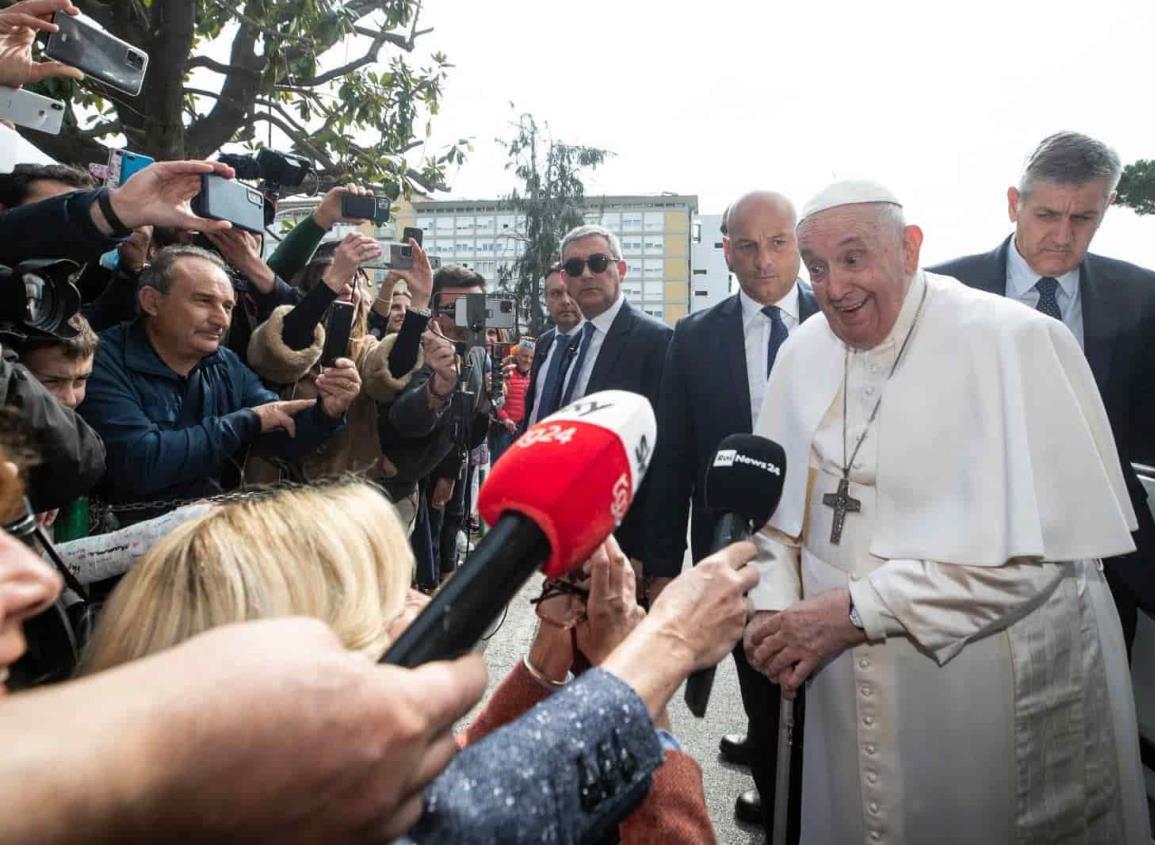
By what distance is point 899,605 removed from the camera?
1.91 m

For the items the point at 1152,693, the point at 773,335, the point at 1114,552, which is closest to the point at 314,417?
the point at 773,335

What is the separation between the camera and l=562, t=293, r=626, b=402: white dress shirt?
4.55 metres

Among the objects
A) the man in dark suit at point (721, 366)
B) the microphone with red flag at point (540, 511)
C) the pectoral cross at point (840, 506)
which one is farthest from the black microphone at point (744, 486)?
the man in dark suit at point (721, 366)

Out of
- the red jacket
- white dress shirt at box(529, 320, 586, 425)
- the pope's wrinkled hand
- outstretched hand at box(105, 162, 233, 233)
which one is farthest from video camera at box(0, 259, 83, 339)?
the red jacket

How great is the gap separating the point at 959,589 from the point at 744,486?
0.59 meters

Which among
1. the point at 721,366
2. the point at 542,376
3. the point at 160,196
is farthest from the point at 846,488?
the point at 542,376

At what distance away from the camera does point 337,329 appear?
11.7 ft

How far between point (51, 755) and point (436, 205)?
8032 cm

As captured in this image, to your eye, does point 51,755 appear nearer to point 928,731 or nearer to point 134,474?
point 928,731

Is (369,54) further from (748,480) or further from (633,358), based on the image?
(748,480)

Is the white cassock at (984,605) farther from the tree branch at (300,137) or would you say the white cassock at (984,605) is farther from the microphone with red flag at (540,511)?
the tree branch at (300,137)

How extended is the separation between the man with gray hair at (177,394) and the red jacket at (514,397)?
21.3ft

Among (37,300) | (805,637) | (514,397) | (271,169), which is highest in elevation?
(271,169)

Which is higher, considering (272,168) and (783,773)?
(272,168)
